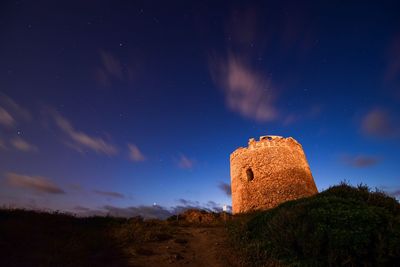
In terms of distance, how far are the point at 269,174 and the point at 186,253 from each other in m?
13.6

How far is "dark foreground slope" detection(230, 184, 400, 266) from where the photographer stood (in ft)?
19.5

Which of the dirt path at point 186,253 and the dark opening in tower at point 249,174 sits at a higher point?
the dark opening in tower at point 249,174

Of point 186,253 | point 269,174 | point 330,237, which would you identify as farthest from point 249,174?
point 330,237

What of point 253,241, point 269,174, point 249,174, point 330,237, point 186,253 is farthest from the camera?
point 249,174

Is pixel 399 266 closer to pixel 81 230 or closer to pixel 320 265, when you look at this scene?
pixel 320 265

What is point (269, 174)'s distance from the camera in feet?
67.1

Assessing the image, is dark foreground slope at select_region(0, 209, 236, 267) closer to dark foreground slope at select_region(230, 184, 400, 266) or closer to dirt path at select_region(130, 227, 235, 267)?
dirt path at select_region(130, 227, 235, 267)

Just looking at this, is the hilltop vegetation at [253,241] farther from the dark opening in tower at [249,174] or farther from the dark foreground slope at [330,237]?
the dark opening in tower at [249,174]

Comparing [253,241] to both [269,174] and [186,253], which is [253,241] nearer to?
[186,253]

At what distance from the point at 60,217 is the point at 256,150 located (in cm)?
1623

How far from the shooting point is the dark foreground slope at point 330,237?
5.93 meters

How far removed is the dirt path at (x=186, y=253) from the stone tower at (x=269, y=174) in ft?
32.1

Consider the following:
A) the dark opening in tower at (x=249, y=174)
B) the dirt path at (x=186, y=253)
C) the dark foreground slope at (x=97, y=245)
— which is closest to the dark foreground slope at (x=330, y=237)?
the dirt path at (x=186, y=253)

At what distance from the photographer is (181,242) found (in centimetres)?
989
